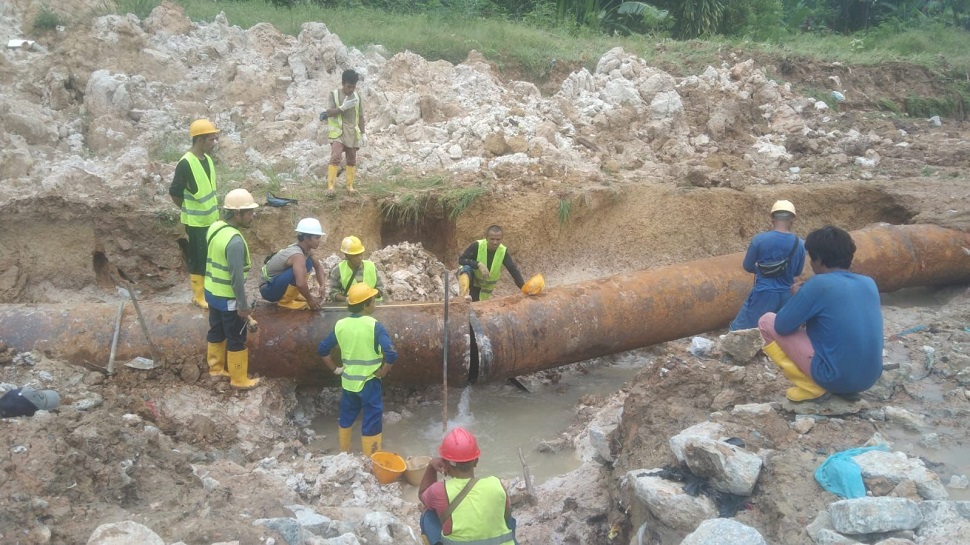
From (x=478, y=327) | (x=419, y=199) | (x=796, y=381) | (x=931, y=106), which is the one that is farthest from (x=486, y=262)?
(x=931, y=106)

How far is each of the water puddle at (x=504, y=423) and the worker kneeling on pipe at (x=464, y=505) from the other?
2241 mm

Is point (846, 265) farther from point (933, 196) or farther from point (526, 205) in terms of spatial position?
point (933, 196)

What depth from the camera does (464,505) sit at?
3.19 metres

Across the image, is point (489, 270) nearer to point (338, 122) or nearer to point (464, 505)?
point (338, 122)

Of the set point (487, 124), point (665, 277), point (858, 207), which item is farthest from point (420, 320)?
point (858, 207)

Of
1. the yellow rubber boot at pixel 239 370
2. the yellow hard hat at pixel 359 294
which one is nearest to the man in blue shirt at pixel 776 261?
the yellow hard hat at pixel 359 294

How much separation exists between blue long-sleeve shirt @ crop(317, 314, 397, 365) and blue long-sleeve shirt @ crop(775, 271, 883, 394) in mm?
2548

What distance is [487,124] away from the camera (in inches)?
379

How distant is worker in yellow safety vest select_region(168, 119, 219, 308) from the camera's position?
18.7 feet

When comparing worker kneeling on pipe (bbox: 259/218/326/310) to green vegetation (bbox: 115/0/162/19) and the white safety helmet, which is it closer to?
the white safety helmet

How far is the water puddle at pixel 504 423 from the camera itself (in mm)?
5770

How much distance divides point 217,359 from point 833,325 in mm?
4259

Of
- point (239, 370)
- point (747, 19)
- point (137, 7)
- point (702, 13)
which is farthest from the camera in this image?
point (747, 19)

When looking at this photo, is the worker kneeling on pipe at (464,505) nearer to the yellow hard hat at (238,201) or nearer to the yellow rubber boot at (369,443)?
the yellow rubber boot at (369,443)
